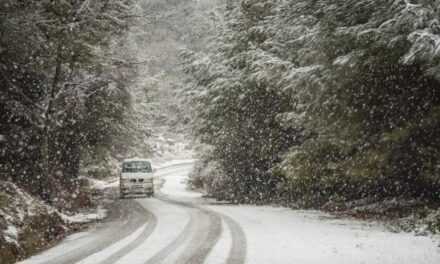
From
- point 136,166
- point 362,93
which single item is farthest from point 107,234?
point 136,166

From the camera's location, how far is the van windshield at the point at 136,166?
97.3ft

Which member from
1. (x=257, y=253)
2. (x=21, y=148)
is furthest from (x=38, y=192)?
(x=257, y=253)

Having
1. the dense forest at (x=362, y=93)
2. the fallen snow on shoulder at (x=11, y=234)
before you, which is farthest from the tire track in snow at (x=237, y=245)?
the fallen snow on shoulder at (x=11, y=234)

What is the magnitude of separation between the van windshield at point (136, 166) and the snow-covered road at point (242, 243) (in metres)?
13.2

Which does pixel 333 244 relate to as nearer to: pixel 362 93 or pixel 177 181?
pixel 362 93

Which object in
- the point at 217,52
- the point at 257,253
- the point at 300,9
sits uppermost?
the point at 217,52

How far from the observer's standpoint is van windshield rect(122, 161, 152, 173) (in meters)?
29.7

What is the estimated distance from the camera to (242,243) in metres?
10.9

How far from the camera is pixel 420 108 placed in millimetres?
12789

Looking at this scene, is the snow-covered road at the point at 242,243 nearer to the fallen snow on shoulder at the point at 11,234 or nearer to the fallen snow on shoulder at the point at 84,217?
the fallen snow on shoulder at the point at 11,234

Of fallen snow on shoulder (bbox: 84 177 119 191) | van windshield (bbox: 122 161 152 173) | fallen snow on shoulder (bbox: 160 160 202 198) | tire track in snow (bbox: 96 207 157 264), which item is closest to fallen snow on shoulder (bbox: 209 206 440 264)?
tire track in snow (bbox: 96 207 157 264)

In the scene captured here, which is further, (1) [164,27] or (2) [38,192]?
(1) [164,27]

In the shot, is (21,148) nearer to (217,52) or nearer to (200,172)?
(217,52)

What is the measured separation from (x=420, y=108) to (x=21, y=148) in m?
12.5
